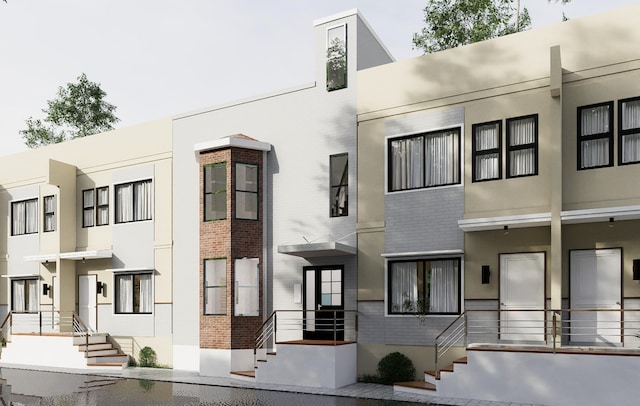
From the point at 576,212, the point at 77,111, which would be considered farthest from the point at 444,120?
the point at 77,111

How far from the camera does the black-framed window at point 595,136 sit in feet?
46.7

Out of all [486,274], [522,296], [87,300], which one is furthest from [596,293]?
[87,300]

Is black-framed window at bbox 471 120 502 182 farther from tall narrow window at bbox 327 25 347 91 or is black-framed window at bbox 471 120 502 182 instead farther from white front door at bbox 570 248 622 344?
tall narrow window at bbox 327 25 347 91

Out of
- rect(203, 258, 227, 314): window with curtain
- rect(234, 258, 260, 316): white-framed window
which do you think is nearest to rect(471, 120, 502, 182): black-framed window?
rect(234, 258, 260, 316): white-framed window

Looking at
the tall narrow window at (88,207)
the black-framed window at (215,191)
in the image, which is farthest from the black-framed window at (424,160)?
the tall narrow window at (88,207)

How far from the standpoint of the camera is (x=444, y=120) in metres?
16.4

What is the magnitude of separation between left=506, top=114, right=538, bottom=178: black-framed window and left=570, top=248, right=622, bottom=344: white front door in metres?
2.15

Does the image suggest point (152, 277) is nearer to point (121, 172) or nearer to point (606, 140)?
point (121, 172)

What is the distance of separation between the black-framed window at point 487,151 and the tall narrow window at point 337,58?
420 centimetres

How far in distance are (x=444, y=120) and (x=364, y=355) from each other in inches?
243

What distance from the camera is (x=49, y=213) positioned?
83.5ft

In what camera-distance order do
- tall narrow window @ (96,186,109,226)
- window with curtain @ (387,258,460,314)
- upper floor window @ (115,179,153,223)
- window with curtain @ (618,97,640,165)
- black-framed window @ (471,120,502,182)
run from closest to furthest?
1. window with curtain @ (618,97,640,165)
2. black-framed window @ (471,120,502,182)
3. window with curtain @ (387,258,460,314)
4. upper floor window @ (115,179,153,223)
5. tall narrow window @ (96,186,109,226)

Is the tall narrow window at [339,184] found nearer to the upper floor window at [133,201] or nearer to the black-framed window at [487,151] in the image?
the black-framed window at [487,151]

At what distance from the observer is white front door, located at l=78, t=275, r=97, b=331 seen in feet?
77.9
